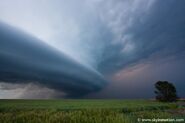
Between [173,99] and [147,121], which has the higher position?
[173,99]

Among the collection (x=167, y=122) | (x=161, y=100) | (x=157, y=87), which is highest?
(x=157, y=87)

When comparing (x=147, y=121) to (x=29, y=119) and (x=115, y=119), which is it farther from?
(x=29, y=119)

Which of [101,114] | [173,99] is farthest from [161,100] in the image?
[101,114]

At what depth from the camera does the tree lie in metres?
38.0

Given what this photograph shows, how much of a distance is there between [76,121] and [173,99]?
101 feet

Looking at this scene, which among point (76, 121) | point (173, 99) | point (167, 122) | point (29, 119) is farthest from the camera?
point (173, 99)

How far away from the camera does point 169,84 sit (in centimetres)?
3841

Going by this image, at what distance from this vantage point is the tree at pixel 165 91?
3797cm

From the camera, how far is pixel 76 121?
1170 cm

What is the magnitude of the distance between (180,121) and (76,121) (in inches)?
224

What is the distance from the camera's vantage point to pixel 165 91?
38438 millimetres

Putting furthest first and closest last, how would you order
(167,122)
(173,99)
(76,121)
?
(173,99)
(76,121)
(167,122)

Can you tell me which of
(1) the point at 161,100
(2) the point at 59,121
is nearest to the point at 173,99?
(1) the point at 161,100

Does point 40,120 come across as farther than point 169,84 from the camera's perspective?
No
